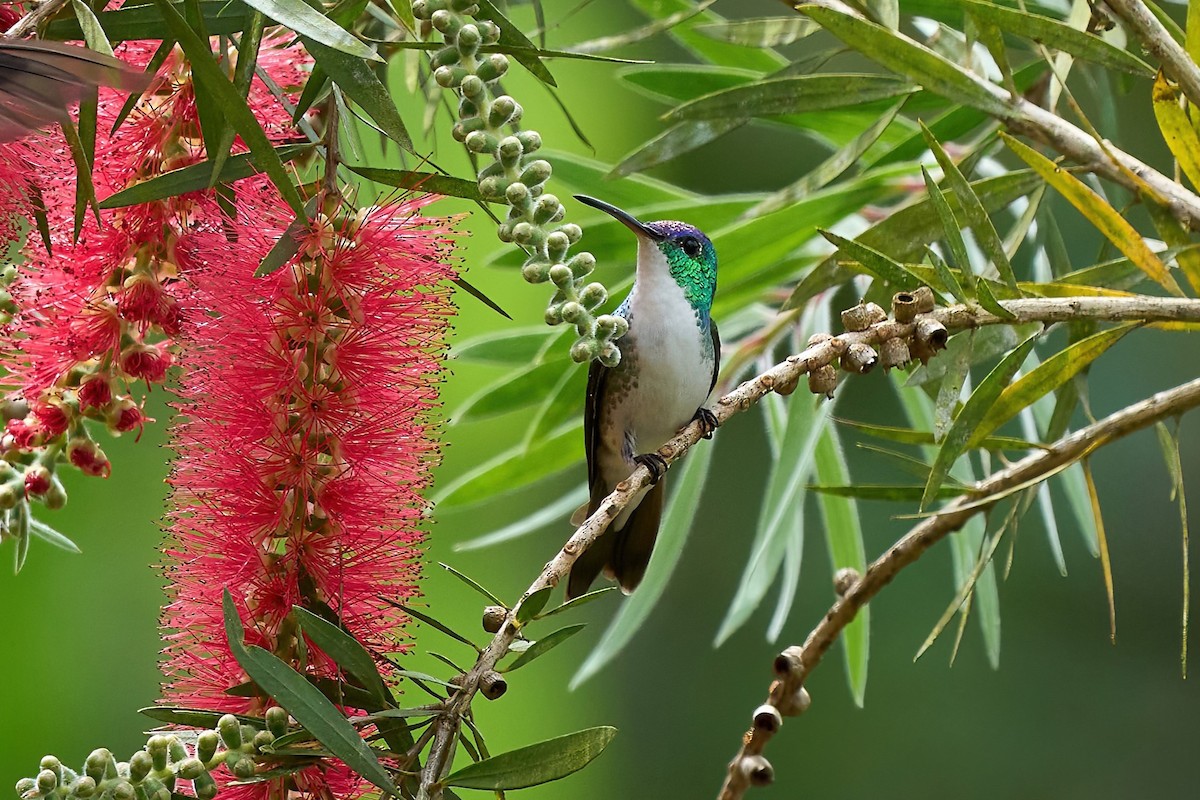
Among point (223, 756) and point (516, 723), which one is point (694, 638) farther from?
point (223, 756)

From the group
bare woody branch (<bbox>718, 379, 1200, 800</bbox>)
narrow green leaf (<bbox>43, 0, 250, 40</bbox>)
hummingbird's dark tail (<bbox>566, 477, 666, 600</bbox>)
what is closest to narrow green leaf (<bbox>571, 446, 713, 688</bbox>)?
hummingbird's dark tail (<bbox>566, 477, 666, 600</bbox>)

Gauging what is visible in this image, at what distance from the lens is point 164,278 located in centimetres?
75

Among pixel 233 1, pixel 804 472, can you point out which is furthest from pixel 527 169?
pixel 804 472

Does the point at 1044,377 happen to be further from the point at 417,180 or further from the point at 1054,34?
A: the point at 417,180

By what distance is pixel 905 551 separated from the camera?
0.83 meters

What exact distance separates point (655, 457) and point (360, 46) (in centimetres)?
48

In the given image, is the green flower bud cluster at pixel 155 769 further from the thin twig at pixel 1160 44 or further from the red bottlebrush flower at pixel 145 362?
the thin twig at pixel 1160 44

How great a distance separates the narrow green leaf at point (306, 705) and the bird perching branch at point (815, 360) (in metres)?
0.03

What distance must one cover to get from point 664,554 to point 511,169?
690mm

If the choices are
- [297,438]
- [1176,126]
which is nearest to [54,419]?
[297,438]

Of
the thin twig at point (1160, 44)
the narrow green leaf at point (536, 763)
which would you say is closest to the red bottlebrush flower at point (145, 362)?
the narrow green leaf at point (536, 763)

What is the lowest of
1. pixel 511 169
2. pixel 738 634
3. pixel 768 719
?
pixel 738 634

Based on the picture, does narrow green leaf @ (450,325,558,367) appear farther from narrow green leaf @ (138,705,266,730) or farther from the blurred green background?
the blurred green background

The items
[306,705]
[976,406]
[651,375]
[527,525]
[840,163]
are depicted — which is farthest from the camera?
[527,525]
